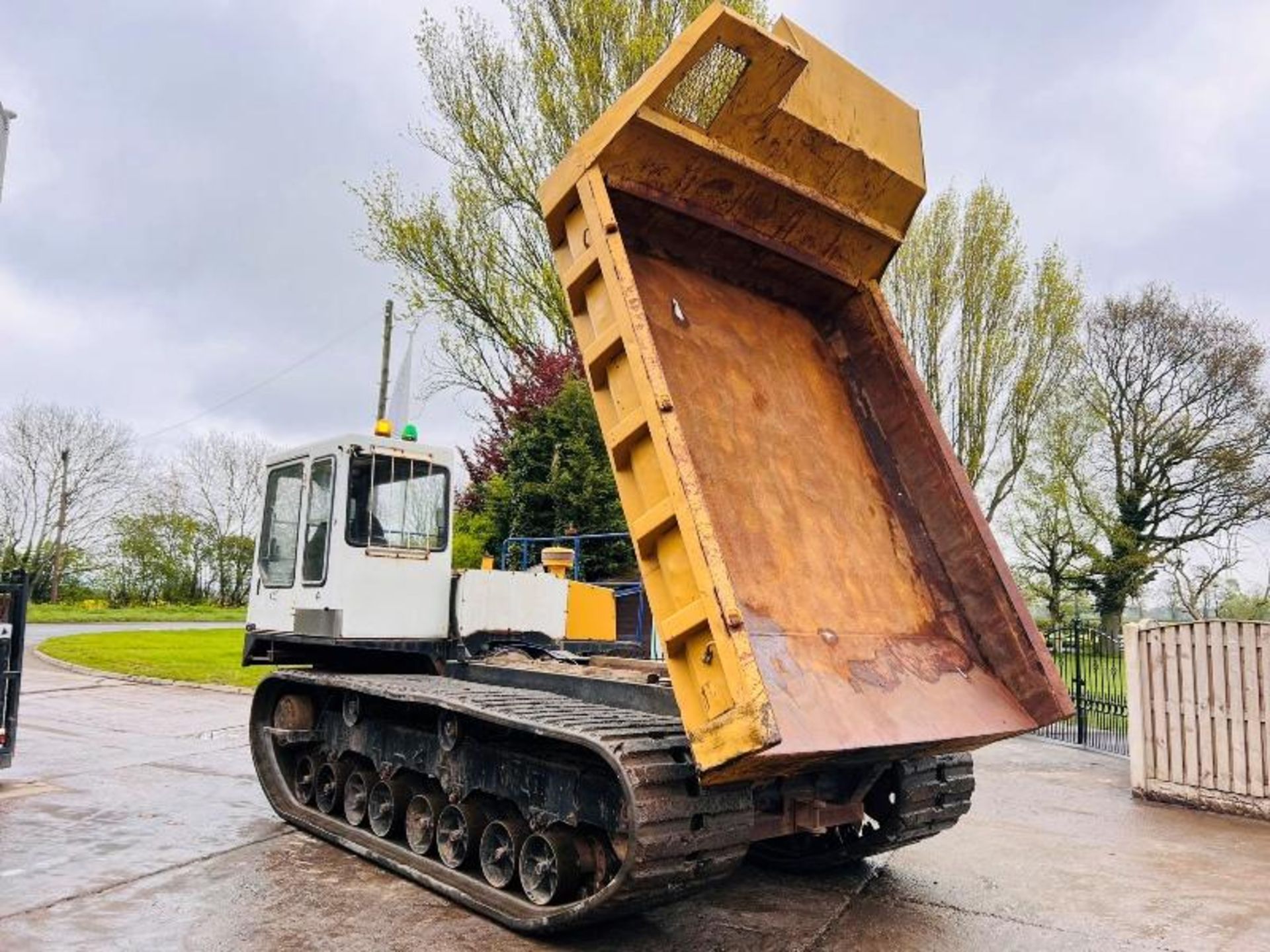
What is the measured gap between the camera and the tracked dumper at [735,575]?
3.70 metres

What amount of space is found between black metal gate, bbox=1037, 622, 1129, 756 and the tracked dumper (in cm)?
677

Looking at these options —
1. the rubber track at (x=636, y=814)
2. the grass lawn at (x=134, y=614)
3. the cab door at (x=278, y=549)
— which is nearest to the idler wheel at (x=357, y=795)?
the rubber track at (x=636, y=814)

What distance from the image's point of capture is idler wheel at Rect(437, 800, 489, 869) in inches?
199

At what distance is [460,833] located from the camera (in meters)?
5.11

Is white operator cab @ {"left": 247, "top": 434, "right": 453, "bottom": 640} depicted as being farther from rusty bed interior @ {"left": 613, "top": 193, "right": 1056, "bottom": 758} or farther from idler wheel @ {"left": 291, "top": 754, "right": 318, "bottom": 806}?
rusty bed interior @ {"left": 613, "top": 193, "right": 1056, "bottom": 758}

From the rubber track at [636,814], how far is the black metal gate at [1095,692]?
26.7 ft

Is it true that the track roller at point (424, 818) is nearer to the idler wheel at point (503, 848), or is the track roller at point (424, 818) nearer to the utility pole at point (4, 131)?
the idler wheel at point (503, 848)

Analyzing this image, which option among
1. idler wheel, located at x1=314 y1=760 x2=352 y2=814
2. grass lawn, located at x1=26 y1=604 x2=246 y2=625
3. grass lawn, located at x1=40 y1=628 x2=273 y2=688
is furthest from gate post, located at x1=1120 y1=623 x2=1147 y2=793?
grass lawn, located at x1=26 y1=604 x2=246 y2=625

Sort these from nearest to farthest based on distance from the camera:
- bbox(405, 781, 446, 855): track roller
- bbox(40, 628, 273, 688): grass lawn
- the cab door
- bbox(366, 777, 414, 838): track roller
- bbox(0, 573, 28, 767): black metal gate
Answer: bbox(405, 781, 446, 855): track roller → bbox(366, 777, 414, 838): track roller → the cab door → bbox(0, 573, 28, 767): black metal gate → bbox(40, 628, 273, 688): grass lawn

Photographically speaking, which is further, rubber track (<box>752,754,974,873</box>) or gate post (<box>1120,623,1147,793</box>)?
gate post (<box>1120,623,1147,793</box>)

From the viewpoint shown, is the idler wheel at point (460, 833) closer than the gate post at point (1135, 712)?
Yes

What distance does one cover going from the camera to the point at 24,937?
4137 millimetres

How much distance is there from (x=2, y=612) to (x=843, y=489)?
6221 mm

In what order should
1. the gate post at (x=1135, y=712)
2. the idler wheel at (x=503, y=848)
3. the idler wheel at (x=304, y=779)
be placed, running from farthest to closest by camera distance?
the gate post at (x=1135, y=712), the idler wheel at (x=304, y=779), the idler wheel at (x=503, y=848)
